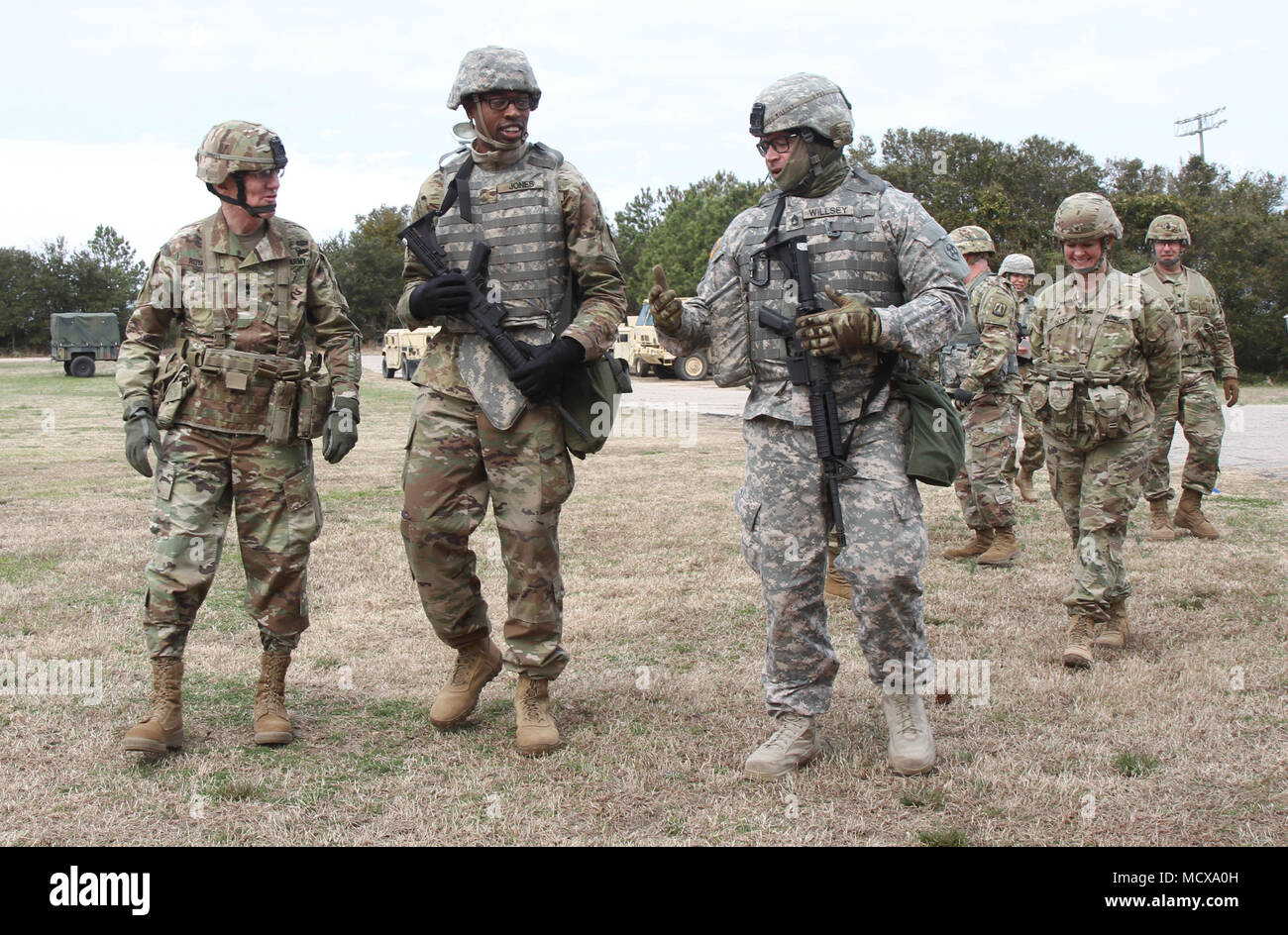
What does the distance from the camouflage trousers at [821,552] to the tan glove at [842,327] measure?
1.16ft

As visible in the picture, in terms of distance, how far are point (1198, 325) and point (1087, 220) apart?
3881mm

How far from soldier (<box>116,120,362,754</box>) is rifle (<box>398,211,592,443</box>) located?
565 millimetres

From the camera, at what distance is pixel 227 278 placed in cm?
469

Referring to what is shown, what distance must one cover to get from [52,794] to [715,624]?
3.54 m

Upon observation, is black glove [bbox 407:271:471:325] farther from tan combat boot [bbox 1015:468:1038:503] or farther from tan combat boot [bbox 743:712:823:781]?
tan combat boot [bbox 1015:468:1038:503]

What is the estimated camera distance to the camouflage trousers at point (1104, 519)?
19.1ft

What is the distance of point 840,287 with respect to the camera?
4.21 m

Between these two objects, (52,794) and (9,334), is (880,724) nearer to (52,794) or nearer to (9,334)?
(52,794)

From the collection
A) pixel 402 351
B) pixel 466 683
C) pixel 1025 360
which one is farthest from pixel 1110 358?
pixel 402 351

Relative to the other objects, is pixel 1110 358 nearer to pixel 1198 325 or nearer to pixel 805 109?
pixel 805 109

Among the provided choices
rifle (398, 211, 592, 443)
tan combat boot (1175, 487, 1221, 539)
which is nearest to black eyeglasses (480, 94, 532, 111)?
rifle (398, 211, 592, 443)

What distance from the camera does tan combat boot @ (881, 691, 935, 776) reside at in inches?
164

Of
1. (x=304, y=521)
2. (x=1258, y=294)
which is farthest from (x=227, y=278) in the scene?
(x=1258, y=294)

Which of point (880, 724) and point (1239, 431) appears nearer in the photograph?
point (880, 724)
